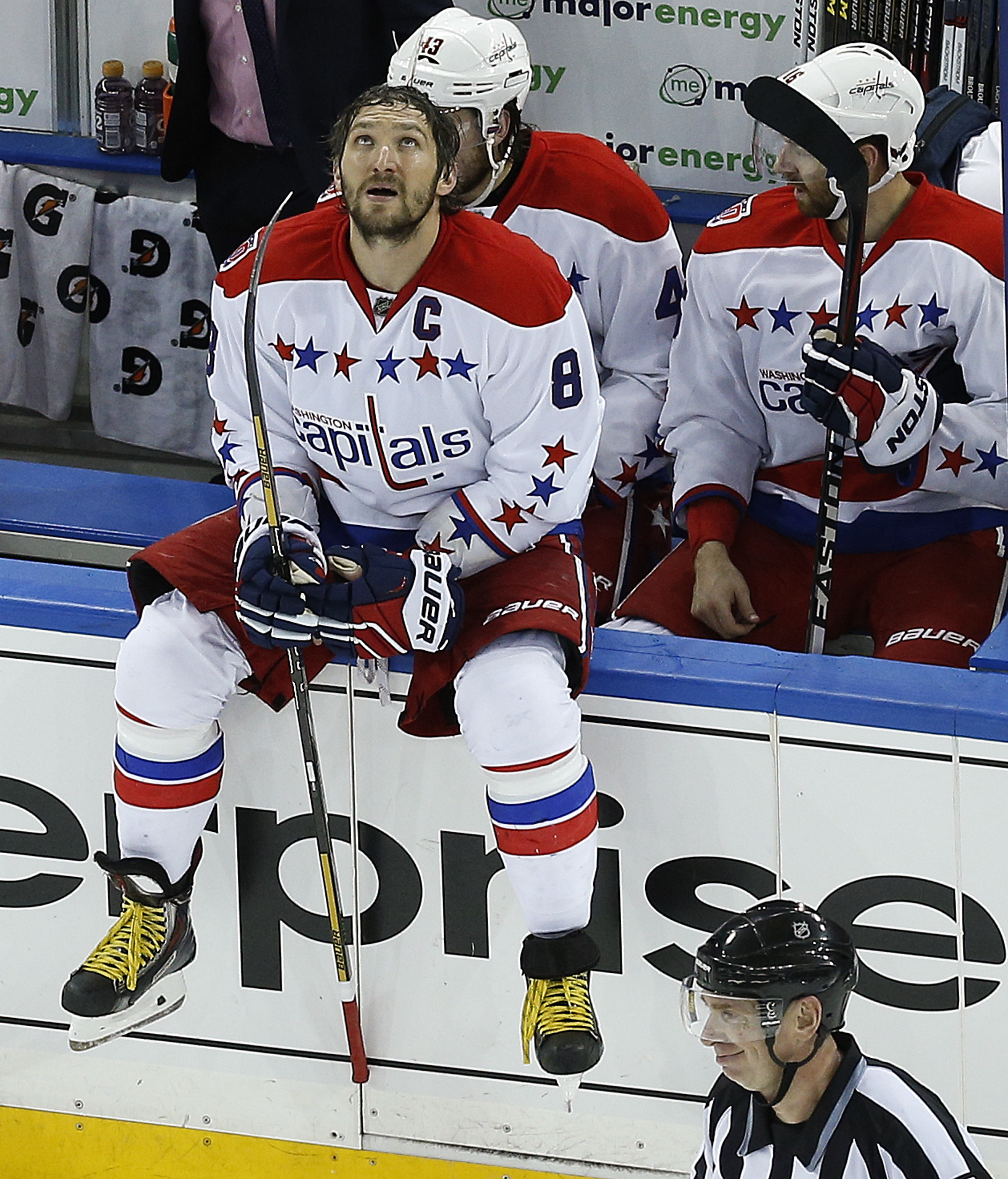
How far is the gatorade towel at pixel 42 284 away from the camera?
4.92m

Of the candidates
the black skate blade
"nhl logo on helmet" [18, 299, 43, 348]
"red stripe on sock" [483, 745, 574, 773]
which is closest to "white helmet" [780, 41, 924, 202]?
"red stripe on sock" [483, 745, 574, 773]

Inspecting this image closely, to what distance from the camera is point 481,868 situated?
2.82m

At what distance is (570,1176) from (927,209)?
153 cm

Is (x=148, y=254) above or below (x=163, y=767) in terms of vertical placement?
above

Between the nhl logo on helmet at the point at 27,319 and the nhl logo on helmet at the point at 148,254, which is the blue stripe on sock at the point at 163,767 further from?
the nhl logo on helmet at the point at 27,319

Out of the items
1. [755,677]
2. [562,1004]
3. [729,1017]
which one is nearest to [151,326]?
[755,677]

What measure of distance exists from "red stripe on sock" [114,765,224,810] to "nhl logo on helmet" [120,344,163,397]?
2388mm

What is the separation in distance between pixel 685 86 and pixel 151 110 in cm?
125

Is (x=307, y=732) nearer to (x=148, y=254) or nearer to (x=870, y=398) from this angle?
(x=870, y=398)

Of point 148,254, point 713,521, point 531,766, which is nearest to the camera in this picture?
point 531,766

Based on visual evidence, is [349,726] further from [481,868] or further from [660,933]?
[660,933]

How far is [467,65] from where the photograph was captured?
3287 millimetres

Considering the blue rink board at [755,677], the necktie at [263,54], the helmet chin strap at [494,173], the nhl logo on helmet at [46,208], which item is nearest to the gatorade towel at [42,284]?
the nhl logo on helmet at [46,208]

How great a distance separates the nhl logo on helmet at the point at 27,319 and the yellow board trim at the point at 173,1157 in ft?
7.83
